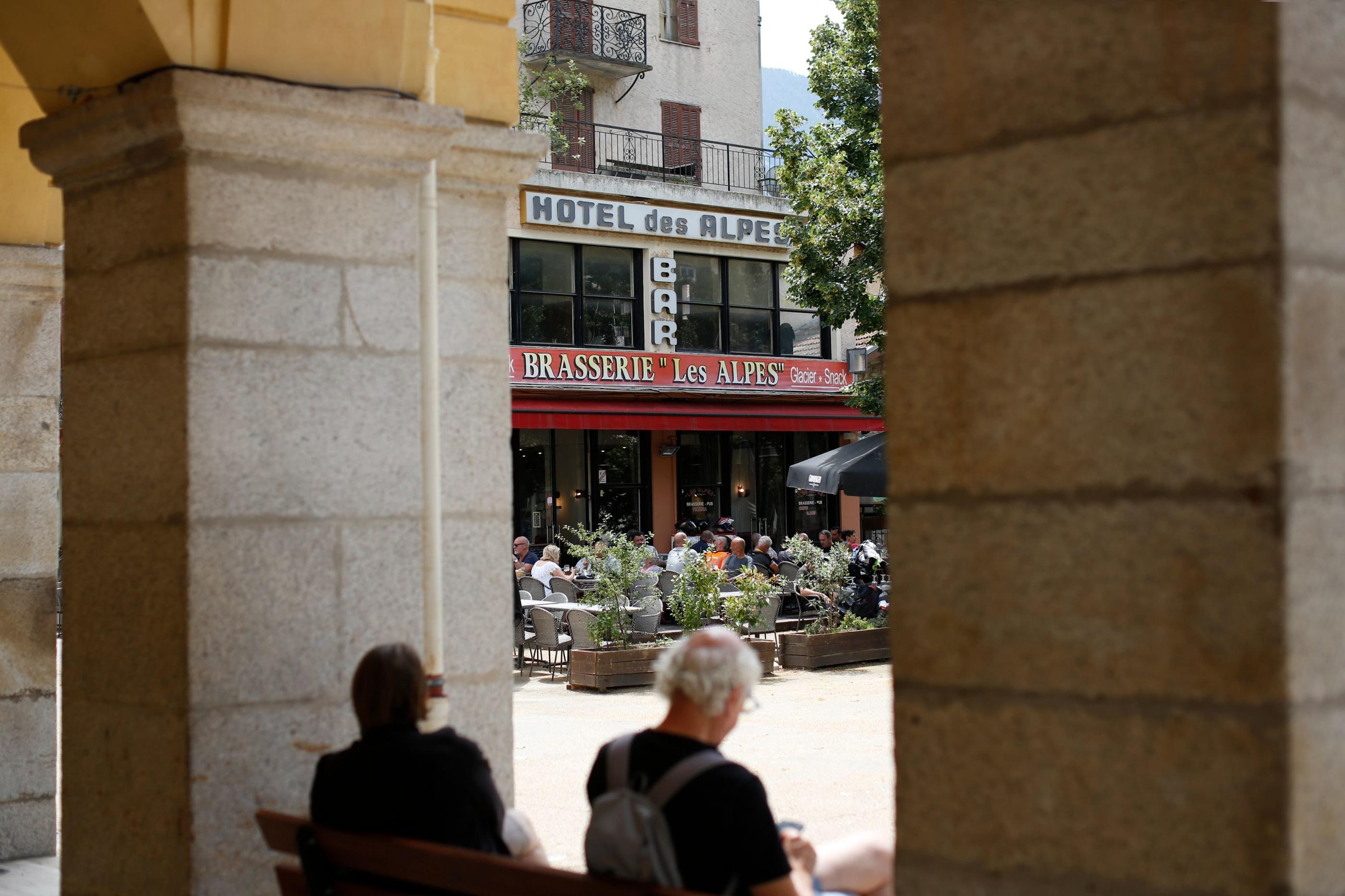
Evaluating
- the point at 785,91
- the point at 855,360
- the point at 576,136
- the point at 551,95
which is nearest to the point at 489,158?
the point at 551,95

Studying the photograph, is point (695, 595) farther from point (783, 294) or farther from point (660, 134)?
point (660, 134)

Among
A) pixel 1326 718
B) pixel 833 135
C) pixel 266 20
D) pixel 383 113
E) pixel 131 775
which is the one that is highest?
pixel 833 135

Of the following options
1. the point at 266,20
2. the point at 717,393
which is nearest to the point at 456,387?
the point at 266,20

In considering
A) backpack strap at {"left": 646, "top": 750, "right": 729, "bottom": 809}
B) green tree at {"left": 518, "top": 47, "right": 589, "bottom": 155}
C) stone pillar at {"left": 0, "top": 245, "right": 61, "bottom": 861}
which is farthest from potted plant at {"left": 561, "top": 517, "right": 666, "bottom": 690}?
green tree at {"left": 518, "top": 47, "right": 589, "bottom": 155}

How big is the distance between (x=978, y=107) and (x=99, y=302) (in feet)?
8.87

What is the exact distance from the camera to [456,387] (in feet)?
14.0

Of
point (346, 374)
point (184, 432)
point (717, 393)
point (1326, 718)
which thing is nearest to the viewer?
point (1326, 718)

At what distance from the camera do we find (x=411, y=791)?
3.30 meters

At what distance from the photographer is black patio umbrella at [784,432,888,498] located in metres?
14.5

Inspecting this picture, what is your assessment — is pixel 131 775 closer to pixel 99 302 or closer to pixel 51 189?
pixel 99 302

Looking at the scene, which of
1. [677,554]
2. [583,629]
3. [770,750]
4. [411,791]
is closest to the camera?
[411,791]

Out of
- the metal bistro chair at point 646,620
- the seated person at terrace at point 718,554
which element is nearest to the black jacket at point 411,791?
the metal bistro chair at point 646,620

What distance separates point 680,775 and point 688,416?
22.0 m

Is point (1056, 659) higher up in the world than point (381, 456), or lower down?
lower down
